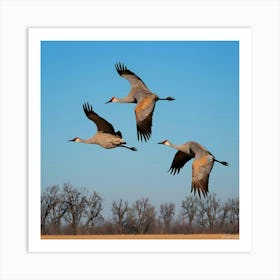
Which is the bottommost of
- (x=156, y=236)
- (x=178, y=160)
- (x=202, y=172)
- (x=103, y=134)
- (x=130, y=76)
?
(x=156, y=236)

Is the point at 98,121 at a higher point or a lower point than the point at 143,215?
higher

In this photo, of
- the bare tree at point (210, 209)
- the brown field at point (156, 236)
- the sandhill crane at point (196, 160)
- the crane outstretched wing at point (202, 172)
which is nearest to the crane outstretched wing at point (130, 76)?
the sandhill crane at point (196, 160)

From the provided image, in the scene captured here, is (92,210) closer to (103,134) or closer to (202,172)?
(103,134)

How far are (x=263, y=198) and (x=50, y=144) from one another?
1.95 m

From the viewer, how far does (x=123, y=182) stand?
5453mm

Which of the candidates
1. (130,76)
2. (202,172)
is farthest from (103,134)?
(202,172)

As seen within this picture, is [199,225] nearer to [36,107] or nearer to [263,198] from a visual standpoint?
[263,198]

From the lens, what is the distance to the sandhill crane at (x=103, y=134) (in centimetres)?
551

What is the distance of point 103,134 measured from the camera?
5543 millimetres

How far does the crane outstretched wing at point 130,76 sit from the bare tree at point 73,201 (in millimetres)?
1063

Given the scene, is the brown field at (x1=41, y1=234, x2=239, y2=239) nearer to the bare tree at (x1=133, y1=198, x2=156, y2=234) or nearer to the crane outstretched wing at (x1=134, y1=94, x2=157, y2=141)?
the bare tree at (x1=133, y1=198, x2=156, y2=234)

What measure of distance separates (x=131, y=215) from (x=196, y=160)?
2.53 feet

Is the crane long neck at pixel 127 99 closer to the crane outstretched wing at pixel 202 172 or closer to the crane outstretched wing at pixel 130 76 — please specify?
the crane outstretched wing at pixel 130 76

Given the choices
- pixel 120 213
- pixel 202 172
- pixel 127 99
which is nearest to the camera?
pixel 120 213
